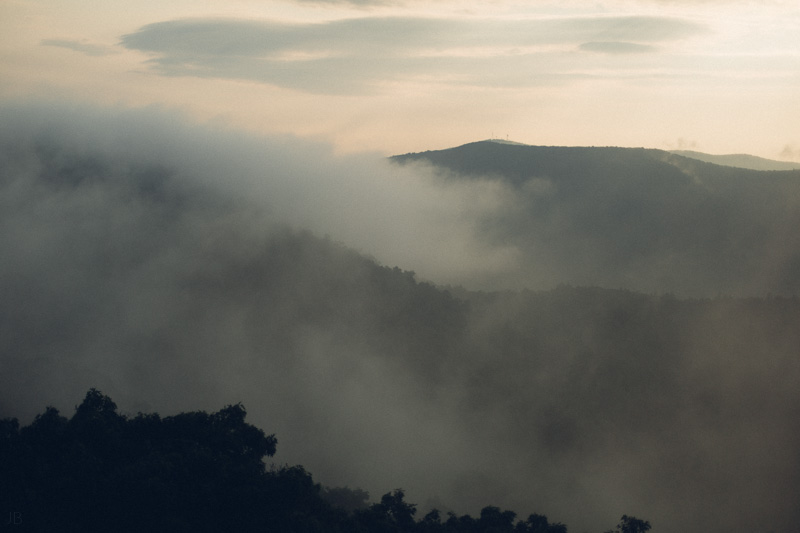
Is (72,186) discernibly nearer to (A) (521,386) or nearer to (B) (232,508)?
(A) (521,386)

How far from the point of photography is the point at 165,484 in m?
29.7

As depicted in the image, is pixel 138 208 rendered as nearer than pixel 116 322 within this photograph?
No

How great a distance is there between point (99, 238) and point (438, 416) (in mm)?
91315

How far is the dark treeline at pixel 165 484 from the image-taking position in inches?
1162

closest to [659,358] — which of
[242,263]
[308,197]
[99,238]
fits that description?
[242,263]

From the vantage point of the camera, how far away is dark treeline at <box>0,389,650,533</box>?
29.5 meters

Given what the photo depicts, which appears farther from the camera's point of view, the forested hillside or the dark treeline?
the forested hillside

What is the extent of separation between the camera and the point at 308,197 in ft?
655

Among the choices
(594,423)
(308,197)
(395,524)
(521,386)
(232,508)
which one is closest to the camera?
(232,508)

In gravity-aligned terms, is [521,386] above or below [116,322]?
below

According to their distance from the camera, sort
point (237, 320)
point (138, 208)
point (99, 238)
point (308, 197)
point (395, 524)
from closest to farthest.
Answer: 1. point (395, 524)
2. point (237, 320)
3. point (99, 238)
4. point (138, 208)
5. point (308, 197)

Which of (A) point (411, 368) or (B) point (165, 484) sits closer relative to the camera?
(B) point (165, 484)

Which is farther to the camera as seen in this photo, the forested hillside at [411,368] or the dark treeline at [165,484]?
the forested hillside at [411,368]

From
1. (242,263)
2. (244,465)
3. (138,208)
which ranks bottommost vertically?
(244,465)
